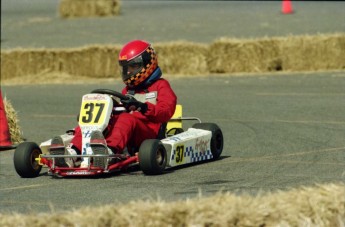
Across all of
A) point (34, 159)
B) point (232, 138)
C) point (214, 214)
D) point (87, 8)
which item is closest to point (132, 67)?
point (34, 159)

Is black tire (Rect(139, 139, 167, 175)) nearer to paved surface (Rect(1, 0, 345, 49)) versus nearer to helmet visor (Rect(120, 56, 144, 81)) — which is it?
helmet visor (Rect(120, 56, 144, 81))

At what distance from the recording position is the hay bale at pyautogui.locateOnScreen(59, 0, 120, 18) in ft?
109

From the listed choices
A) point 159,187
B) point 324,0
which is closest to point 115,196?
point 159,187

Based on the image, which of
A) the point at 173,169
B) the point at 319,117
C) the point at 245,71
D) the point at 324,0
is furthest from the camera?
the point at 324,0

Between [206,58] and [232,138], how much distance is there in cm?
729

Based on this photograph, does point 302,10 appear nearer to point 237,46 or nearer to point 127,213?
point 237,46

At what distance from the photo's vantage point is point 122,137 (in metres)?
9.35

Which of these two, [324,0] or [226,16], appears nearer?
[226,16]

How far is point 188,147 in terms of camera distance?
983cm

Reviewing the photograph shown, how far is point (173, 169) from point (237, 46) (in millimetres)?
9425

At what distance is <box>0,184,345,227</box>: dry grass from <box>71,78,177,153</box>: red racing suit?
11.2 ft

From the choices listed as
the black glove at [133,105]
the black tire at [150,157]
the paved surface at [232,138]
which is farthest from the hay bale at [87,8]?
the black tire at [150,157]

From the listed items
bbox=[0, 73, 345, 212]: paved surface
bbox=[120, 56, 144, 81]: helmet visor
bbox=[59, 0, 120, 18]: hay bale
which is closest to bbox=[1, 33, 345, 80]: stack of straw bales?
bbox=[0, 73, 345, 212]: paved surface

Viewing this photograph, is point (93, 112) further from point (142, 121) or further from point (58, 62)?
point (58, 62)
